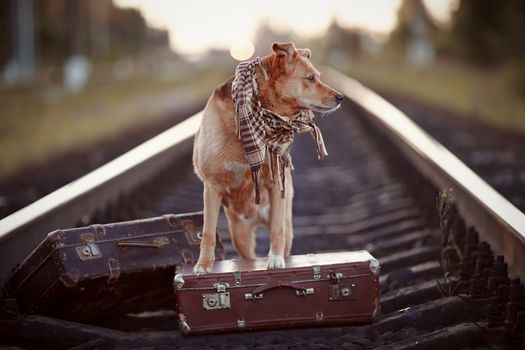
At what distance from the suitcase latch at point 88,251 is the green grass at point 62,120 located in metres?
5.98

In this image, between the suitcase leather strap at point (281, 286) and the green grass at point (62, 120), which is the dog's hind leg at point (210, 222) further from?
the green grass at point (62, 120)

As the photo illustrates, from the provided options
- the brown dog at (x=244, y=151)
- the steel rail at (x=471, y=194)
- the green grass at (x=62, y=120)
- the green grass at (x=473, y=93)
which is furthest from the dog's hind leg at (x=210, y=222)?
the green grass at (x=473, y=93)

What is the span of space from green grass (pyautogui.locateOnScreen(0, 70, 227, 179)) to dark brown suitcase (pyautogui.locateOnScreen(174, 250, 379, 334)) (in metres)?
6.30

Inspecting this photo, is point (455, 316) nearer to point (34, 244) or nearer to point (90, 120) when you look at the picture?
point (34, 244)

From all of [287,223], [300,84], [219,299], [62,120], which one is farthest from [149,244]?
[62,120]

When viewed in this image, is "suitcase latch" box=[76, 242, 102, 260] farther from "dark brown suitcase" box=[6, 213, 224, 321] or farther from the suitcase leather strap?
the suitcase leather strap

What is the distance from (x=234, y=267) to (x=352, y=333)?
642mm

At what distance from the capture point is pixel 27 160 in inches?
445

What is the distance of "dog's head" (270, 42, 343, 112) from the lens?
4.39 meters

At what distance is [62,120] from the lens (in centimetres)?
1820

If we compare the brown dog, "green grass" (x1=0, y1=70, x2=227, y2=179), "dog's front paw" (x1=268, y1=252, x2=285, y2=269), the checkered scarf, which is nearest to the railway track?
"dog's front paw" (x1=268, y1=252, x2=285, y2=269)

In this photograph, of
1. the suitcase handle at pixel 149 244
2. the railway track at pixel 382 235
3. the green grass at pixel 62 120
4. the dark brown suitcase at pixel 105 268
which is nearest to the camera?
the railway track at pixel 382 235

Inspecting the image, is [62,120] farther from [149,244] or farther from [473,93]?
[149,244]

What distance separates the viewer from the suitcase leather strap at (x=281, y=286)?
4238mm
